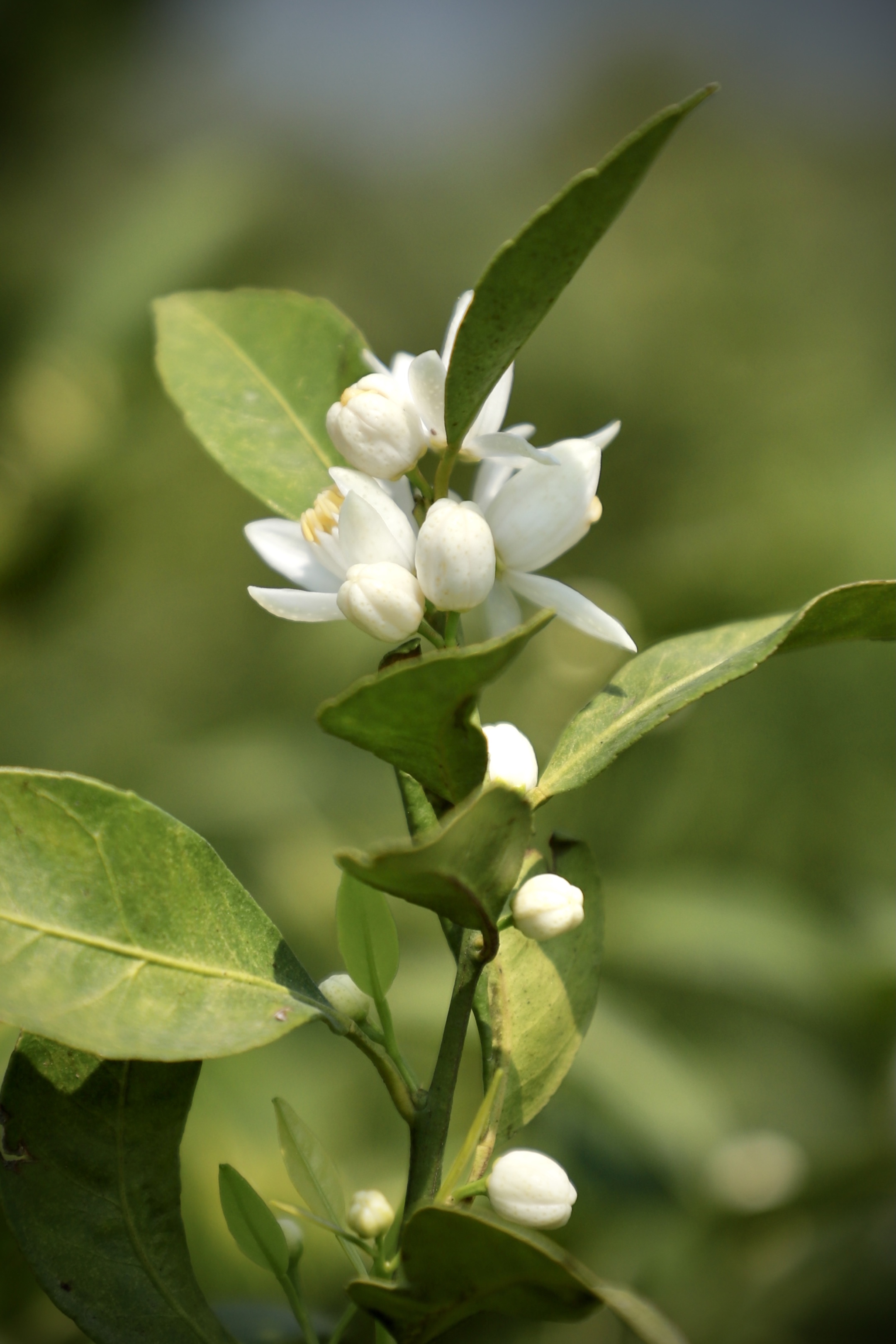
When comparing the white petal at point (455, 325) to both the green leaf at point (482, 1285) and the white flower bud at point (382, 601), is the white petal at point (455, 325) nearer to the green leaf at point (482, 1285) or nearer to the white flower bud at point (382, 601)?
the white flower bud at point (382, 601)

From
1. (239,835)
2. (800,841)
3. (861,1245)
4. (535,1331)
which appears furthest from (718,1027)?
(239,835)

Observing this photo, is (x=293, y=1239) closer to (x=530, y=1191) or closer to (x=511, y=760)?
(x=530, y=1191)

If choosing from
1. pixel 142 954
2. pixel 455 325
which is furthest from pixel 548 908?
pixel 455 325

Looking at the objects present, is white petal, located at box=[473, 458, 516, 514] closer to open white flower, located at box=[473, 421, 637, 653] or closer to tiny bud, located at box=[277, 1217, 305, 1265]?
open white flower, located at box=[473, 421, 637, 653]

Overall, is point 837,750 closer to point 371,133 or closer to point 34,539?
point 34,539

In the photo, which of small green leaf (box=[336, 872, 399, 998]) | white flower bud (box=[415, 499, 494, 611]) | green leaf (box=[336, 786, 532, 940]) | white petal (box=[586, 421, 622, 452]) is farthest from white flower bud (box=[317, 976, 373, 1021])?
white petal (box=[586, 421, 622, 452])

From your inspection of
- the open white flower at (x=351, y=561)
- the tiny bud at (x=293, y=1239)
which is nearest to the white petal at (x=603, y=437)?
the open white flower at (x=351, y=561)
